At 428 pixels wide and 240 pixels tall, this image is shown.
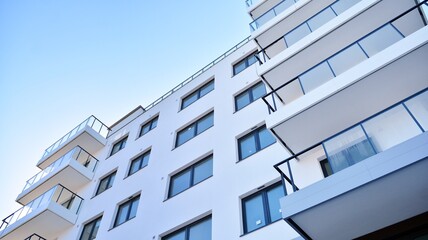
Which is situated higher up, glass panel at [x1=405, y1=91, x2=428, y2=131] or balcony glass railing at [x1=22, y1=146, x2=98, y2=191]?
balcony glass railing at [x1=22, y1=146, x2=98, y2=191]

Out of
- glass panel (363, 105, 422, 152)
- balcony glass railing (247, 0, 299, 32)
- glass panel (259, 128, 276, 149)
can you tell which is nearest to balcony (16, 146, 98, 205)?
glass panel (259, 128, 276, 149)

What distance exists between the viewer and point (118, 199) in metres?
15.2

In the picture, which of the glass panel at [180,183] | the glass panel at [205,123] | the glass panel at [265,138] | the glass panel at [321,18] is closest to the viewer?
the glass panel at [265,138]

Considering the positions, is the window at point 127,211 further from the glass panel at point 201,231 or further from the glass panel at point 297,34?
the glass panel at point 297,34

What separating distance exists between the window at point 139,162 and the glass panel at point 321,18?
366 inches

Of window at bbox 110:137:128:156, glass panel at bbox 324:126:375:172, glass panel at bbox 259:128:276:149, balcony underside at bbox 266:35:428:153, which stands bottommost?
glass panel at bbox 324:126:375:172

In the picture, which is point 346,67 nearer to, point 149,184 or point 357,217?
point 357,217

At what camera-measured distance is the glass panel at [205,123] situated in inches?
588

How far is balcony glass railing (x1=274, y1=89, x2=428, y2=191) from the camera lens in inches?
265

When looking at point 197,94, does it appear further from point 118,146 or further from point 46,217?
point 46,217

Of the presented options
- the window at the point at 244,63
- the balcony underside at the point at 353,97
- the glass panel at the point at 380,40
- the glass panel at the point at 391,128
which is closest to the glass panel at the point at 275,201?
the balcony underside at the point at 353,97

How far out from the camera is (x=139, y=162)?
16.9 m

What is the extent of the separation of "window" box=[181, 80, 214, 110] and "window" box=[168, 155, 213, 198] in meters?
4.60

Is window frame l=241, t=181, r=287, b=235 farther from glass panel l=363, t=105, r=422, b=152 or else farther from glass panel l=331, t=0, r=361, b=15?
glass panel l=331, t=0, r=361, b=15
